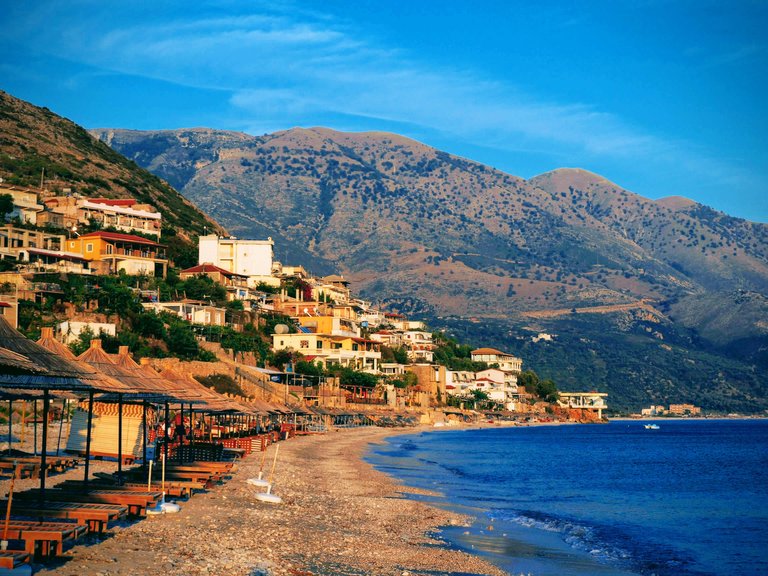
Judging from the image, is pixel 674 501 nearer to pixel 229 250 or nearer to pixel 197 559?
pixel 197 559

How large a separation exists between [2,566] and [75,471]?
59.7 feet

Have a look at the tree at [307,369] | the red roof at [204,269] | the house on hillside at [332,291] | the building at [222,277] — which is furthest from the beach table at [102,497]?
the house on hillside at [332,291]

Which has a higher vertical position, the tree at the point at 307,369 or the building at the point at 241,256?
the building at the point at 241,256

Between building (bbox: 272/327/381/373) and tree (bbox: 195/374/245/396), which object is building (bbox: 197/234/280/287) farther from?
tree (bbox: 195/374/245/396)

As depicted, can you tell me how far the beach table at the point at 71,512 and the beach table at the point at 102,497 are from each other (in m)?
0.66

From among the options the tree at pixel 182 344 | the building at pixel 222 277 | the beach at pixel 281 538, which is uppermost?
the building at pixel 222 277

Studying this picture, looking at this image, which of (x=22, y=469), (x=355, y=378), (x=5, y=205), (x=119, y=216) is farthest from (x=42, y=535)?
(x=119, y=216)

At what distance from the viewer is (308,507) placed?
31250mm

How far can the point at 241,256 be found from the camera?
126 meters

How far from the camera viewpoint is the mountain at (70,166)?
124 meters

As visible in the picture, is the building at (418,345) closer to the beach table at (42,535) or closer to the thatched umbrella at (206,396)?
the thatched umbrella at (206,396)

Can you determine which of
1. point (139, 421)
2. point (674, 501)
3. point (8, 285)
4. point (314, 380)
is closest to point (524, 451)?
point (314, 380)

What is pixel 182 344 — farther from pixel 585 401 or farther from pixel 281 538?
pixel 585 401

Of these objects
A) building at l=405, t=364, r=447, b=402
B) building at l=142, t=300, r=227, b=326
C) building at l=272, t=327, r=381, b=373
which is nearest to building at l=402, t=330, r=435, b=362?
building at l=405, t=364, r=447, b=402
